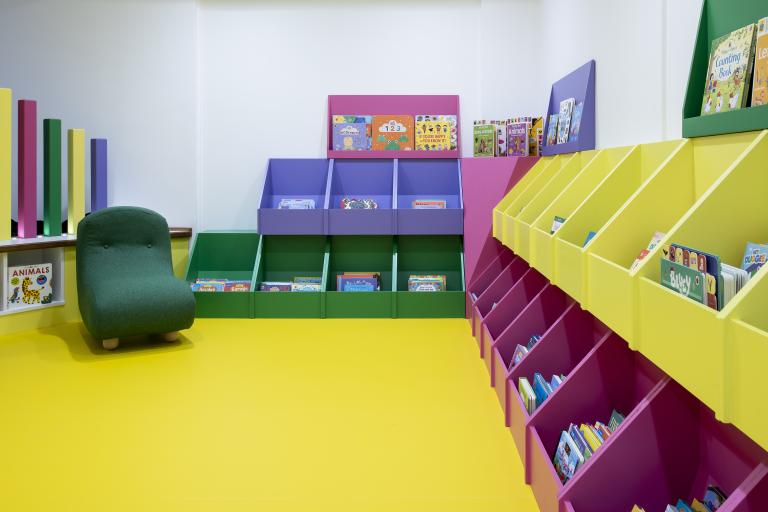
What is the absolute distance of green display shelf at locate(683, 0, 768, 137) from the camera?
6.63 ft

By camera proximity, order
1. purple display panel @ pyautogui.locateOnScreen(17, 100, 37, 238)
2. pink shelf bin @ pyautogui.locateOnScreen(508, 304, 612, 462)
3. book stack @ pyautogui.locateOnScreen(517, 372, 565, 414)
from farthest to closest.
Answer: purple display panel @ pyautogui.locateOnScreen(17, 100, 37, 238), pink shelf bin @ pyautogui.locateOnScreen(508, 304, 612, 462), book stack @ pyautogui.locateOnScreen(517, 372, 565, 414)

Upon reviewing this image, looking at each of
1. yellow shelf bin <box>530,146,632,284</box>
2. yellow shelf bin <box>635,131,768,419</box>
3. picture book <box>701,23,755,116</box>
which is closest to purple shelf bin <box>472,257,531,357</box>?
yellow shelf bin <box>530,146,632,284</box>

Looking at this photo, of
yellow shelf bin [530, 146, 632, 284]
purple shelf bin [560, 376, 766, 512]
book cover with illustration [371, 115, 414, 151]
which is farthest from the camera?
book cover with illustration [371, 115, 414, 151]

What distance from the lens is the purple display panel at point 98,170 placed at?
5816 mm

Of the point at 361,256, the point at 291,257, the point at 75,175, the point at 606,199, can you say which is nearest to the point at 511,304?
the point at 606,199

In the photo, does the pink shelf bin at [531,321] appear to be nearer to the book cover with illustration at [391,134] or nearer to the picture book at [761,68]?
the picture book at [761,68]

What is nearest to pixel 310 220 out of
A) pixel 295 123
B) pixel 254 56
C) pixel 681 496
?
pixel 295 123

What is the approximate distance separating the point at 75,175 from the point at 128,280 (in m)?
1.67

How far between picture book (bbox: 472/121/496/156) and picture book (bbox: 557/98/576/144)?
2.95 feet

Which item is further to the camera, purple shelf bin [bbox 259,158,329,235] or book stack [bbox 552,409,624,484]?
purple shelf bin [bbox 259,158,329,235]

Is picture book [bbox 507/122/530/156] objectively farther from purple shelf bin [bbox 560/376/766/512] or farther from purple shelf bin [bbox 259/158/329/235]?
purple shelf bin [bbox 560/376/766/512]

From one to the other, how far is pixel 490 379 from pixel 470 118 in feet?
10.4

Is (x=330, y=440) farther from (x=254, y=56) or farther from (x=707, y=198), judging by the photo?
(x=254, y=56)

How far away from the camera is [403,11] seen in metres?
6.17
